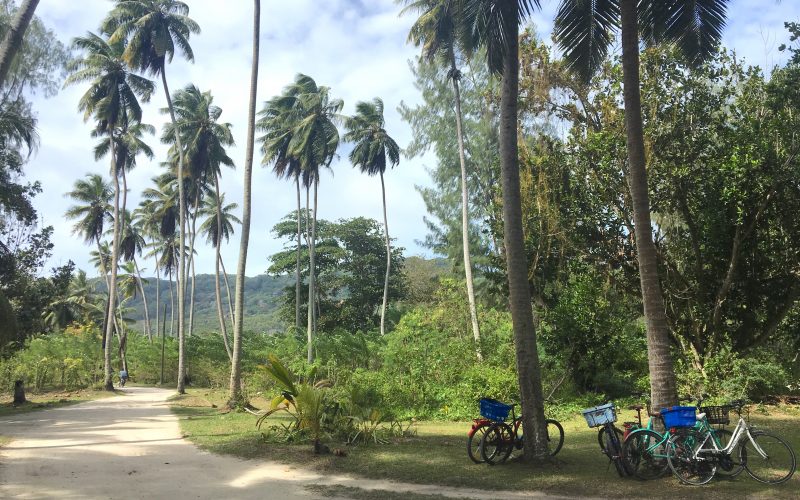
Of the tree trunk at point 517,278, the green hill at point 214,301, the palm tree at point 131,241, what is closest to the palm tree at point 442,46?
the tree trunk at point 517,278

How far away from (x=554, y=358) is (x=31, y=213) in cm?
2018

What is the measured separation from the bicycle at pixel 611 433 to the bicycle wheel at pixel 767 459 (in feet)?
4.70

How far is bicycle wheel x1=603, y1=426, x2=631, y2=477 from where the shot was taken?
7422 mm

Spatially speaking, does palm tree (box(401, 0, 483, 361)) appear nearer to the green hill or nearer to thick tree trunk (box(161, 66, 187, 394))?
thick tree trunk (box(161, 66, 187, 394))

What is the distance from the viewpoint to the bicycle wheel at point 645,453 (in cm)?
725

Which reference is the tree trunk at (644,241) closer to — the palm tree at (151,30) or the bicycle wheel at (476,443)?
the bicycle wheel at (476,443)

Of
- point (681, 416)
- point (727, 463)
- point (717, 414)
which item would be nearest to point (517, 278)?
point (681, 416)

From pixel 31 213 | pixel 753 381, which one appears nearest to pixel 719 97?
pixel 753 381

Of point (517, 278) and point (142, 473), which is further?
point (517, 278)

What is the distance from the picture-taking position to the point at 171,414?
1836 centimetres

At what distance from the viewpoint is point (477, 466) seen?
28.1ft

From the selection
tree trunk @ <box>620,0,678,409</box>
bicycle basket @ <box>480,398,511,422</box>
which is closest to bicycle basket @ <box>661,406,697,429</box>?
tree trunk @ <box>620,0,678,409</box>

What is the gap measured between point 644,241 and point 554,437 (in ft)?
16.7

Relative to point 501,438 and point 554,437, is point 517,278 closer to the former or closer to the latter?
point 501,438
